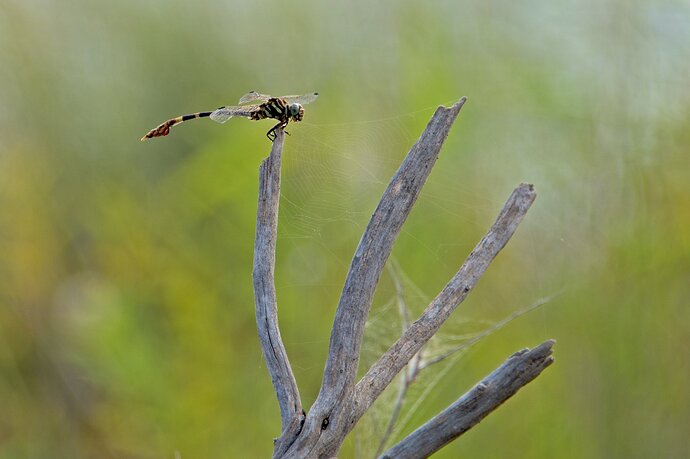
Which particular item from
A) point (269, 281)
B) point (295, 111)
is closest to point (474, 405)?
point (269, 281)

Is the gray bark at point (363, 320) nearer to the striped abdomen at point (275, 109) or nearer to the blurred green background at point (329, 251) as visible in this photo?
the striped abdomen at point (275, 109)

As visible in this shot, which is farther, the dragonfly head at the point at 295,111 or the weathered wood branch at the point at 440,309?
the dragonfly head at the point at 295,111

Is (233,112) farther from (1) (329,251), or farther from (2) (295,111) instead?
(1) (329,251)

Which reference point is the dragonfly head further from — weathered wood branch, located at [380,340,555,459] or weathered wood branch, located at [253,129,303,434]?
weathered wood branch, located at [380,340,555,459]

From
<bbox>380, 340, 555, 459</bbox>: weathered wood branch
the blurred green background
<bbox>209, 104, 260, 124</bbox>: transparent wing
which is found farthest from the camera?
the blurred green background

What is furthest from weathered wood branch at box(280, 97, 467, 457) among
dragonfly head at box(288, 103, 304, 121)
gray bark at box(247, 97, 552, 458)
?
dragonfly head at box(288, 103, 304, 121)

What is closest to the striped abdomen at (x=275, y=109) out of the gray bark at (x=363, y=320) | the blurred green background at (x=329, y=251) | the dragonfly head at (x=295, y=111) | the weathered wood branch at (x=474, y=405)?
the dragonfly head at (x=295, y=111)

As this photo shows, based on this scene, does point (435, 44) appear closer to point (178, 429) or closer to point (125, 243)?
point (125, 243)
